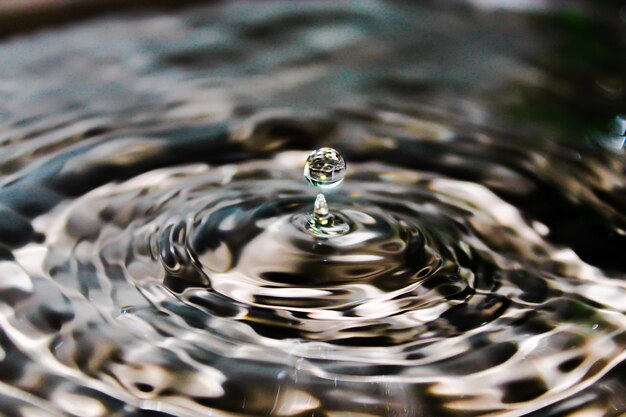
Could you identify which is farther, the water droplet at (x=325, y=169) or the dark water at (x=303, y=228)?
the water droplet at (x=325, y=169)

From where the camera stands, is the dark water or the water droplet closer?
the dark water

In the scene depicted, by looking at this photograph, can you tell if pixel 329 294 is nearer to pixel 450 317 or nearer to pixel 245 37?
pixel 450 317

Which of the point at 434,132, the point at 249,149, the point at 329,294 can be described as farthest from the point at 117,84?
the point at 329,294

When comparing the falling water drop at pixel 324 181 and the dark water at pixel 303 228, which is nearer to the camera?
the dark water at pixel 303 228
